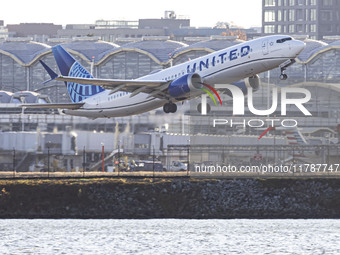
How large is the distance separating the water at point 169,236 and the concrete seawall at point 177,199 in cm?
184

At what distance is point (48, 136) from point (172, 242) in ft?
151

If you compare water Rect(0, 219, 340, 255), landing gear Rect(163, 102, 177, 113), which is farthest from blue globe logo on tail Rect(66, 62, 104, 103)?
water Rect(0, 219, 340, 255)

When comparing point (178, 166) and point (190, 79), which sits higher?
point (190, 79)

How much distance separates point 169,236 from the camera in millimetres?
66125

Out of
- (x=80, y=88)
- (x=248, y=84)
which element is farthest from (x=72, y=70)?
(x=248, y=84)

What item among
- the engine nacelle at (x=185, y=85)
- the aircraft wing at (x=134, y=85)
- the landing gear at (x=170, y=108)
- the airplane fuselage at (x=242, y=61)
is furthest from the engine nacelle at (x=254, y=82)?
the landing gear at (x=170, y=108)

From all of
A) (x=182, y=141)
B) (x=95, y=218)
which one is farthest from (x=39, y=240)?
(x=182, y=141)

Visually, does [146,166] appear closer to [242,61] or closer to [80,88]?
[80,88]

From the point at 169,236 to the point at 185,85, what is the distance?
21.2 metres

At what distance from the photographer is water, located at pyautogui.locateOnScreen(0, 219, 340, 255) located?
196 feet

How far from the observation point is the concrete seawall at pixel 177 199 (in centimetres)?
7650

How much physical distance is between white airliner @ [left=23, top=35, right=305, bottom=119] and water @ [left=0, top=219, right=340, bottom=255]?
1353 cm

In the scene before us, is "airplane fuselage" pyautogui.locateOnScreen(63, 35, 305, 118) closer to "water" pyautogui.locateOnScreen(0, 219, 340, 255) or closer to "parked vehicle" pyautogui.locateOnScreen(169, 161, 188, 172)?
"water" pyautogui.locateOnScreen(0, 219, 340, 255)

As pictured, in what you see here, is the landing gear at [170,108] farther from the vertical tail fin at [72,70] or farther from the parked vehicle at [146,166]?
the vertical tail fin at [72,70]
